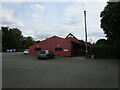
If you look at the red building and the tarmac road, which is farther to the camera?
the red building

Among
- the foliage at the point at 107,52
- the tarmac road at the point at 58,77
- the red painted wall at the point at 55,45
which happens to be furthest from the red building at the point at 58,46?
the tarmac road at the point at 58,77

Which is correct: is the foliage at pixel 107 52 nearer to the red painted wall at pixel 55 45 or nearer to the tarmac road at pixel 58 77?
the red painted wall at pixel 55 45

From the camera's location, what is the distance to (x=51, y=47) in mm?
29156

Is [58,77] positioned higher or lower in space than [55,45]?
lower

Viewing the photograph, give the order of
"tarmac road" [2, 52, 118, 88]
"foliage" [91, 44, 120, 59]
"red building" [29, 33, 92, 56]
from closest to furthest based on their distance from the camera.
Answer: "tarmac road" [2, 52, 118, 88] < "foliage" [91, 44, 120, 59] < "red building" [29, 33, 92, 56]

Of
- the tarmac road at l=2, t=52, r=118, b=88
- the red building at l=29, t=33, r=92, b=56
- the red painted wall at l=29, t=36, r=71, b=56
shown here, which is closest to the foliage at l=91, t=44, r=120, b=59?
the red building at l=29, t=33, r=92, b=56

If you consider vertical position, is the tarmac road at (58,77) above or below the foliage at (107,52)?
below

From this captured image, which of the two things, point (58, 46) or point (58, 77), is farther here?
point (58, 46)

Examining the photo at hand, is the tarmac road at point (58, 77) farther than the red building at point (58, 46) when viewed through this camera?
No

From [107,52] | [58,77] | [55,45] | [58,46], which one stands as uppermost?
[55,45]

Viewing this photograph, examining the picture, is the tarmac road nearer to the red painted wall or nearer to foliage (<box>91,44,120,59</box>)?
foliage (<box>91,44,120,59</box>)

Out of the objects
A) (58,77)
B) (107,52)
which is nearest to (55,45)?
(107,52)

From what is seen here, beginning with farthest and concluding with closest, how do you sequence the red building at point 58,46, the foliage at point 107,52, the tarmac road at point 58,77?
the red building at point 58,46 < the foliage at point 107,52 < the tarmac road at point 58,77

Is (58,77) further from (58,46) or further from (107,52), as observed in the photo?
(58,46)
